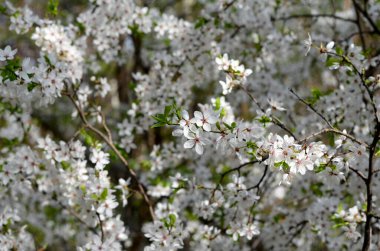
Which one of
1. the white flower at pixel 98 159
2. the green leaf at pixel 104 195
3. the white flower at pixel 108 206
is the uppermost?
the white flower at pixel 98 159

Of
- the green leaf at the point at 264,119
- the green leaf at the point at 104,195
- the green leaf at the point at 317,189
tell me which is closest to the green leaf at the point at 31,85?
the green leaf at the point at 104,195

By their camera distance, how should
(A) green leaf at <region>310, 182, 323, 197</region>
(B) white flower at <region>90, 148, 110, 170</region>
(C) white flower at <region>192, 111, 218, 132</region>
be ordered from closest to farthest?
(C) white flower at <region>192, 111, 218, 132</region>
(B) white flower at <region>90, 148, 110, 170</region>
(A) green leaf at <region>310, 182, 323, 197</region>

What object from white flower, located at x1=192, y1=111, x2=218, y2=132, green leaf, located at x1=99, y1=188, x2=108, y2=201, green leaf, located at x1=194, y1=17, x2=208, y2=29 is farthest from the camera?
green leaf, located at x1=194, y1=17, x2=208, y2=29

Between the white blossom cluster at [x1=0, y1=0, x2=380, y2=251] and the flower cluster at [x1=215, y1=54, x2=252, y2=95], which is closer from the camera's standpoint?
the white blossom cluster at [x1=0, y1=0, x2=380, y2=251]

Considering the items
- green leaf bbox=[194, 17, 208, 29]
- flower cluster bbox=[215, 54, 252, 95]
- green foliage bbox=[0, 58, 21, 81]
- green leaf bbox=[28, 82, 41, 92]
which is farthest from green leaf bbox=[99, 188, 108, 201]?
green leaf bbox=[194, 17, 208, 29]

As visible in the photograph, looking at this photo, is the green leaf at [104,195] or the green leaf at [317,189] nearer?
the green leaf at [104,195]

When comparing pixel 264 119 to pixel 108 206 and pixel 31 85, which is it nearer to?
pixel 108 206

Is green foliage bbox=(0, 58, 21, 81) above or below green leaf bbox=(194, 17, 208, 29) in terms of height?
below

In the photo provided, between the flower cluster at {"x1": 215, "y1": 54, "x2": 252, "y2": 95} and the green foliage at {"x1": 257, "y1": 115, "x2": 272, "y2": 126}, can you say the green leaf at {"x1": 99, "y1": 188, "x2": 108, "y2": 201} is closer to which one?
the flower cluster at {"x1": 215, "y1": 54, "x2": 252, "y2": 95}

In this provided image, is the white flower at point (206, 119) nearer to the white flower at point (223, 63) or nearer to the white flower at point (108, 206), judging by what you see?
→ the white flower at point (223, 63)

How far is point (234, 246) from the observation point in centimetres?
567

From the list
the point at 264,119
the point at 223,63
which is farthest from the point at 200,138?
the point at 223,63

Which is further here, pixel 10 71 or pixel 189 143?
pixel 10 71

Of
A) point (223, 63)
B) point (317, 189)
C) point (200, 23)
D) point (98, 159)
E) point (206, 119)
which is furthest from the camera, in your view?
point (200, 23)
